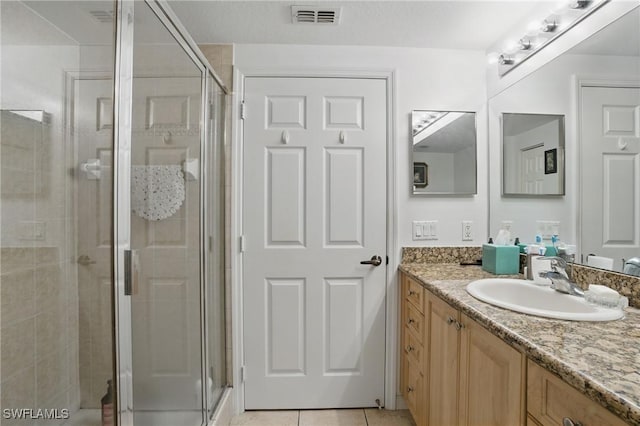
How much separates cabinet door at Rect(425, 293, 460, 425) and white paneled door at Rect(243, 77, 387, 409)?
1.61ft

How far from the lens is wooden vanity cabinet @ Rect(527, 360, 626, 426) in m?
0.58

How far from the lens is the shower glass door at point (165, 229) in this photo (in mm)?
1040

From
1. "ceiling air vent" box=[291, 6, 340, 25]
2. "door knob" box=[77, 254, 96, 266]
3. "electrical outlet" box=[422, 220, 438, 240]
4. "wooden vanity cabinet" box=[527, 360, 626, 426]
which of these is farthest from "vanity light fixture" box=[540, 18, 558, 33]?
"door knob" box=[77, 254, 96, 266]

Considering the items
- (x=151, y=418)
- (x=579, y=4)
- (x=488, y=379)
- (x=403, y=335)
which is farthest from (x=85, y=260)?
(x=579, y=4)

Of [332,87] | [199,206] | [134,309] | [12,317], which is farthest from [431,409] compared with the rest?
[332,87]

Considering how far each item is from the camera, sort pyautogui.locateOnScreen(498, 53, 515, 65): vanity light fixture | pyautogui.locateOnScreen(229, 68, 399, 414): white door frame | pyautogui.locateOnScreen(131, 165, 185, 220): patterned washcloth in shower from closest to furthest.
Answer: pyautogui.locateOnScreen(131, 165, 185, 220): patterned washcloth in shower
pyautogui.locateOnScreen(498, 53, 515, 65): vanity light fixture
pyautogui.locateOnScreen(229, 68, 399, 414): white door frame

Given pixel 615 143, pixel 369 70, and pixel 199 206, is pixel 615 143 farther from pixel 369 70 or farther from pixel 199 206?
pixel 199 206

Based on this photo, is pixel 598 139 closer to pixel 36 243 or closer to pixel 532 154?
pixel 532 154

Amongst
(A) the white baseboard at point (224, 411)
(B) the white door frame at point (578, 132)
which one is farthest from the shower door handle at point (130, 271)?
(B) the white door frame at point (578, 132)

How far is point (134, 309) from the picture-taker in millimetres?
→ 1010

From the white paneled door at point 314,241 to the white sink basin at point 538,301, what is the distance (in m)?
0.67

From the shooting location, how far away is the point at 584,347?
0.73 m

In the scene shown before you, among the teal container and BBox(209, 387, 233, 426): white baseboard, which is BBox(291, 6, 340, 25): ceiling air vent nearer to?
the teal container

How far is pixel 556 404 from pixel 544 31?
167cm
